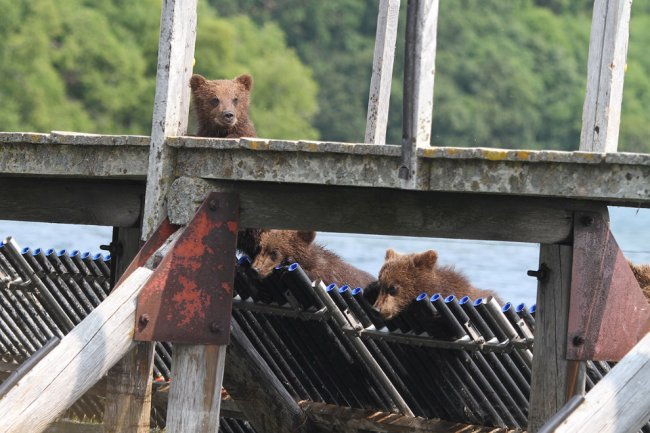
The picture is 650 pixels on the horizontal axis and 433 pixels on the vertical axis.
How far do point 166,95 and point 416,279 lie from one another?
125 inches

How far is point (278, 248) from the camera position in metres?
9.62

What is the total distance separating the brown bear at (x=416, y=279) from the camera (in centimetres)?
892

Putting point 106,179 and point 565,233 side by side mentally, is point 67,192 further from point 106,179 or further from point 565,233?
point 565,233

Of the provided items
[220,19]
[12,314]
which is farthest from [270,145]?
[220,19]

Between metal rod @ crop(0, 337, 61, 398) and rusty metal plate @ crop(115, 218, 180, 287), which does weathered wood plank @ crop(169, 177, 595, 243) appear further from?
metal rod @ crop(0, 337, 61, 398)

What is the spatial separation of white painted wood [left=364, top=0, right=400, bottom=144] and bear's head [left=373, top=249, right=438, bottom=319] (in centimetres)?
97

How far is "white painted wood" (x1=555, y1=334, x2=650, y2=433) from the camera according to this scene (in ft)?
16.5

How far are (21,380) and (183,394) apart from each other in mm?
1044

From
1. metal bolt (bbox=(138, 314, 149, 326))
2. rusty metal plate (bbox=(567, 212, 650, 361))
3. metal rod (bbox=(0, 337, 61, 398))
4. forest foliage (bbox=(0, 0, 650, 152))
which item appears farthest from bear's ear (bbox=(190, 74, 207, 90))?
forest foliage (bbox=(0, 0, 650, 152))

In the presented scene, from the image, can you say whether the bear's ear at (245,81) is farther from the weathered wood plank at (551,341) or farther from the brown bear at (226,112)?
the weathered wood plank at (551,341)

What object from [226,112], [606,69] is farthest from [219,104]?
[606,69]

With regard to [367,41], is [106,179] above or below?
below

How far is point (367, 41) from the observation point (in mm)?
52188

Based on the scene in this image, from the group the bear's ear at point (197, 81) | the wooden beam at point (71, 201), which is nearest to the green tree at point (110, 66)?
the bear's ear at point (197, 81)
